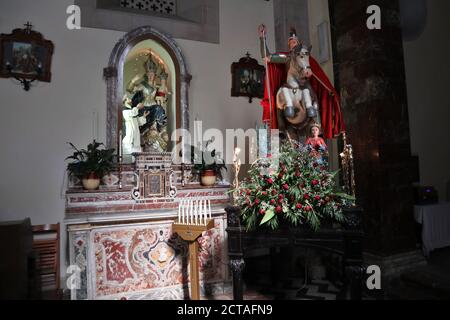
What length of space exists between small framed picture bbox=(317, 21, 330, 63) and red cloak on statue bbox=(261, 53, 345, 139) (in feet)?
7.38

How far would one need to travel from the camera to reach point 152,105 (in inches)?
177

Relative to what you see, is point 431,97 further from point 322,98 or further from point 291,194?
point 291,194

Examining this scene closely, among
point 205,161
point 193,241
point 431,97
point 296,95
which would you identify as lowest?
point 193,241

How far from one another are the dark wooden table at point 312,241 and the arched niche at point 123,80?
257cm

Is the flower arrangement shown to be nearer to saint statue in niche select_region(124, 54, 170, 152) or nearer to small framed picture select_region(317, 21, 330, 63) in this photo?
saint statue in niche select_region(124, 54, 170, 152)

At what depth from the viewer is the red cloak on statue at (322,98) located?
3400 millimetres

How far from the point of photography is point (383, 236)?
4105mm

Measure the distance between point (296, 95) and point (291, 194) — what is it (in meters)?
1.19

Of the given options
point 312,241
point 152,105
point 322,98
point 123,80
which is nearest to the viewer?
point 312,241

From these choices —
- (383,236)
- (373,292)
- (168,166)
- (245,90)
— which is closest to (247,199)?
(168,166)

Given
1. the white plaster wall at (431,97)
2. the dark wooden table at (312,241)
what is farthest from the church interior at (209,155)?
the white plaster wall at (431,97)

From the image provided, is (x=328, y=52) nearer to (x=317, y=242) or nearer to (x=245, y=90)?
(x=245, y=90)

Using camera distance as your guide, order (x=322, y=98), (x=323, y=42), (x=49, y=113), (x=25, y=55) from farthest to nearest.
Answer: (x=323, y=42) → (x=49, y=113) → (x=25, y=55) → (x=322, y=98)

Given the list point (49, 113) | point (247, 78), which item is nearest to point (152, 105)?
point (49, 113)
